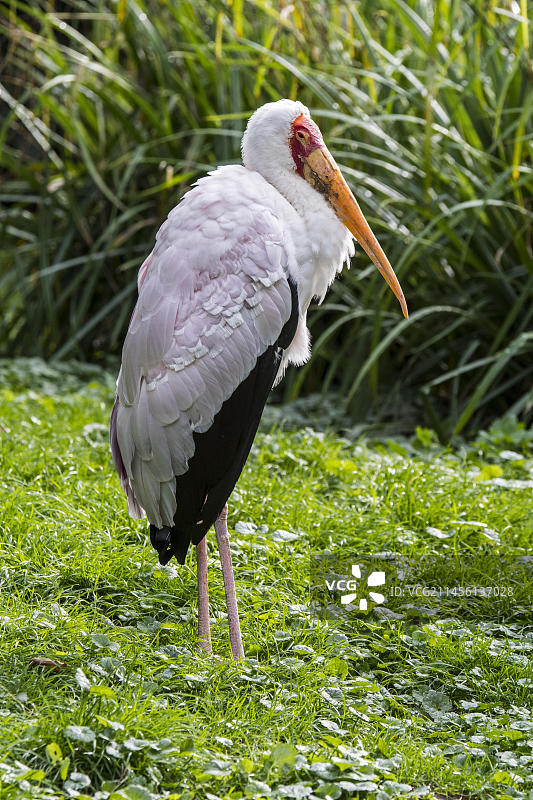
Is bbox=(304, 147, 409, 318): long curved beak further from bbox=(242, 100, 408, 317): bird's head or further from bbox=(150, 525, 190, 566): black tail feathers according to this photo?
bbox=(150, 525, 190, 566): black tail feathers

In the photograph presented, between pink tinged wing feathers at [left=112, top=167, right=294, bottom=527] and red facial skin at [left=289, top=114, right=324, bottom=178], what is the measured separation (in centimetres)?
20

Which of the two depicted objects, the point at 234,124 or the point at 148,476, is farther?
the point at 234,124

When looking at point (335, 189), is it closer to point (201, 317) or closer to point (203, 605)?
point (201, 317)

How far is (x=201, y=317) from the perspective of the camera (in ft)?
8.28

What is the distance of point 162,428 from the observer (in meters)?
2.57

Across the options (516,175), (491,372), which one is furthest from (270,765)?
(516,175)

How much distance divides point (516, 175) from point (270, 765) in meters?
3.01

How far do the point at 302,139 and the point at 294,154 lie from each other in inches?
1.8

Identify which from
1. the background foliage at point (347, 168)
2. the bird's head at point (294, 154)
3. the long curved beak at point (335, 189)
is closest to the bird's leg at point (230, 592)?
the long curved beak at point (335, 189)

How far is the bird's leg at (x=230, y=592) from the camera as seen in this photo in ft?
8.57

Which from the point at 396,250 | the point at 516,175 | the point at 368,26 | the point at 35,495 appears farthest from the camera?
the point at 368,26

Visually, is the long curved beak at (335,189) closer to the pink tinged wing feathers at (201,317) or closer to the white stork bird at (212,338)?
the white stork bird at (212,338)

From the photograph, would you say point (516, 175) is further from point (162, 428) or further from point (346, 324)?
point (162, 428)

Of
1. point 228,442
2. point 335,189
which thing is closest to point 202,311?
point 228,442
